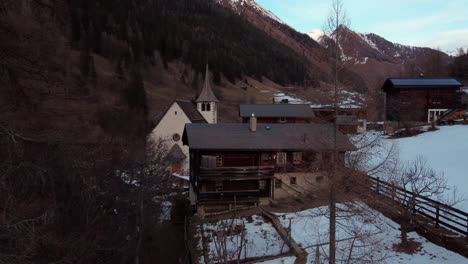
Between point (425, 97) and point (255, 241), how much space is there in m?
41.6

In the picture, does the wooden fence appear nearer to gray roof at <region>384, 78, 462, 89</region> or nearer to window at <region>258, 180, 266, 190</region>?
window at <region>258, 180, 266, 190</region>

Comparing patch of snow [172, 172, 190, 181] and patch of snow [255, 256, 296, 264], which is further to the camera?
patch of snow [172, 172, 190, 181]

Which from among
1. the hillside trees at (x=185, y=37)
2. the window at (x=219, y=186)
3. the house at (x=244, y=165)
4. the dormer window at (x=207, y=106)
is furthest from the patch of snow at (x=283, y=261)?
the hillside trees at (x=185, y=37)

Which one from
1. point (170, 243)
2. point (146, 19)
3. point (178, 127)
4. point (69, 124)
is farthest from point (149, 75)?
point (69, 124)

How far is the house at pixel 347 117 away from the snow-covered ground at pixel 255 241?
6.14 metres

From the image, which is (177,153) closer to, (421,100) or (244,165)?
(244,165)

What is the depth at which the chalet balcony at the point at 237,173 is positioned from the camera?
23.2m

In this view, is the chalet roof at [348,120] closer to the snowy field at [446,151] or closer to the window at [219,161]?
the snowy field at [446,151]

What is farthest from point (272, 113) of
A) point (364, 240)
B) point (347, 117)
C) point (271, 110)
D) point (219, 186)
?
point (347, 117)

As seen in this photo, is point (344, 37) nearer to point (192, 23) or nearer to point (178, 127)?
point (178, 127)

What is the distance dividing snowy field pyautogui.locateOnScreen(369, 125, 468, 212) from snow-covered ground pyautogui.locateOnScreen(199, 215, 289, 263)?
7.46 m

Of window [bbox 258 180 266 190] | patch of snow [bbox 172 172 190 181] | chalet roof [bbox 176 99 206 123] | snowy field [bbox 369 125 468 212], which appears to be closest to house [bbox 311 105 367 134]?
snowy field [bbox 369 125 468 212]

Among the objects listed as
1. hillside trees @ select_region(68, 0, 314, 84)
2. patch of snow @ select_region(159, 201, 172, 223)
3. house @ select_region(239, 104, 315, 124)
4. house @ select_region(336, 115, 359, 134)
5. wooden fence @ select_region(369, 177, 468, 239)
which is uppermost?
hillside trees @ select_region(68, 0, 314, 84)

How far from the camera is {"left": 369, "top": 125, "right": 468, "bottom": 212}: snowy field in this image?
2064 centimetres
